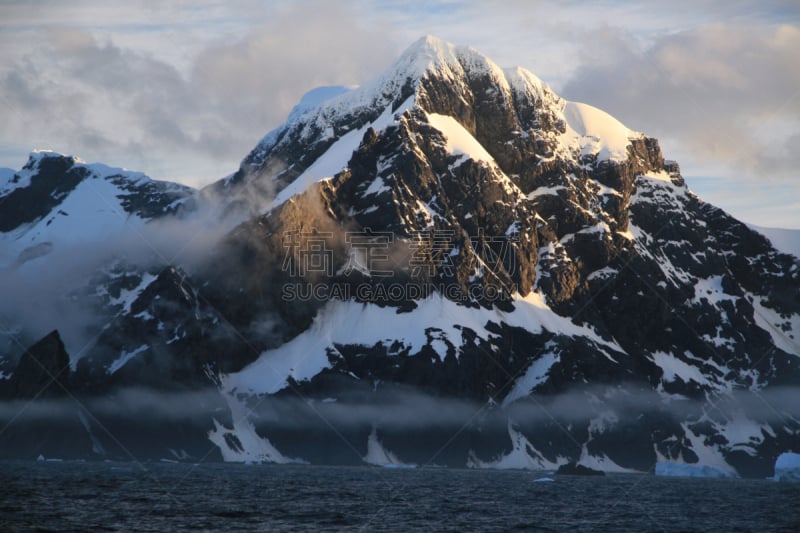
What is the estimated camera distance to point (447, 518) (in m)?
164

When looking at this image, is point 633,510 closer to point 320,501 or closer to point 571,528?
point 571,528

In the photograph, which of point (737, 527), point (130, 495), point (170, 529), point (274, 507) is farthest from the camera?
point (130, 495)

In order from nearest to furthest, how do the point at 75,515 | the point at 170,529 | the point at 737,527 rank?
the point at 170,529, the point at 75,515, the point at 737,527

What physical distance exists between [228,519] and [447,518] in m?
34.0

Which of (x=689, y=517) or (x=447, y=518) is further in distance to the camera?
(x=689, y=517)

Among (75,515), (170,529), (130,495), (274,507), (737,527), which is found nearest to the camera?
(170,529)

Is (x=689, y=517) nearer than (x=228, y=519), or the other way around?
(x=228, y=519)

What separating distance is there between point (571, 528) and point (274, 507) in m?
47.7

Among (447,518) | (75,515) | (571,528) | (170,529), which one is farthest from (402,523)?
(75,515)

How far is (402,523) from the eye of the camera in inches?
6102

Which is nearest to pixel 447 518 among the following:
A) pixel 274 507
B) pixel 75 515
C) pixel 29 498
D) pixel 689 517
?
pixel 274 507

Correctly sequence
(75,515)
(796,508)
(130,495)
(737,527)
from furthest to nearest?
1. (796,508)
2. (130,495)
3. (737,527)
4. (75,515)

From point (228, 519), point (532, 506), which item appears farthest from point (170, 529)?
point (532, 506)

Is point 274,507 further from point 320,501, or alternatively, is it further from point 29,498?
point 29,498
